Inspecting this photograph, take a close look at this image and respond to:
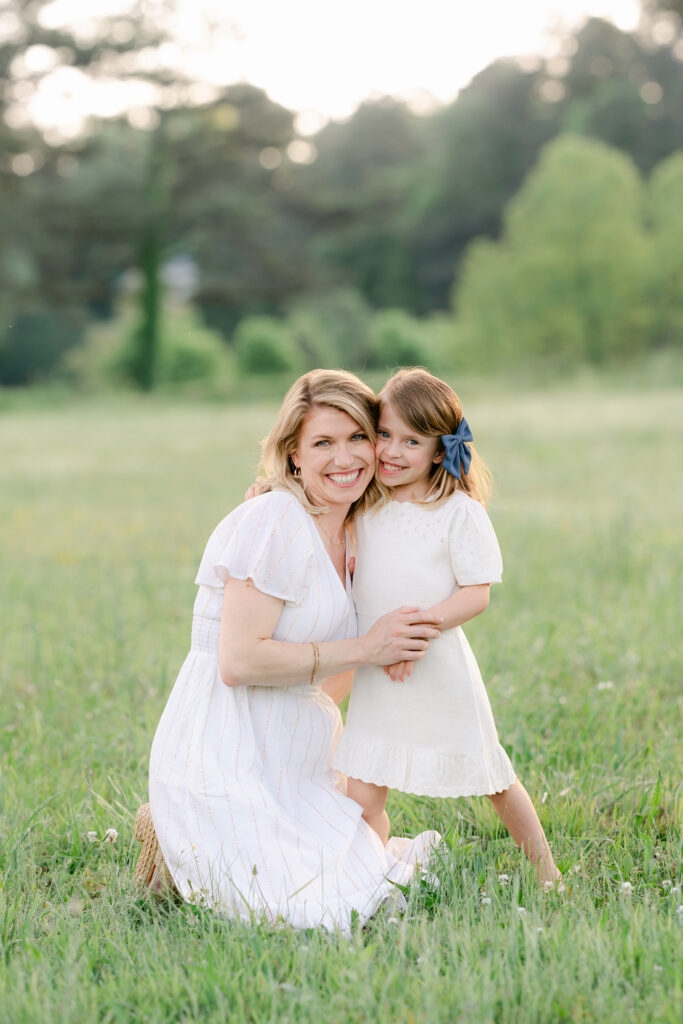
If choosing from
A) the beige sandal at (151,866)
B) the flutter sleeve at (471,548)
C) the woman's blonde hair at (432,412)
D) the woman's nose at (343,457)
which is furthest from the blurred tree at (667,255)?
the beige sandal at (151,866)

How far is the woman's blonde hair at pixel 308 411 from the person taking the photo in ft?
10.2

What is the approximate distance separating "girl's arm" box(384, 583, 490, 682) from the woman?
4 cm

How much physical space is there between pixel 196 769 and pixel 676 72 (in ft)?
196

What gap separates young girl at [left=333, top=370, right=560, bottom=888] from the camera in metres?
3.13

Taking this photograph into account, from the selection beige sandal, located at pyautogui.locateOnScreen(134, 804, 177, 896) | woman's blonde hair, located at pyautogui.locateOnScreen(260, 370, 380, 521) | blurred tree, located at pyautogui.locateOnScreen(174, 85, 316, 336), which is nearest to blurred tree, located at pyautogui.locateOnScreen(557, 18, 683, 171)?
blurred tree, located at pyautogui.locateOnScreen(174, 85, 316, 336)

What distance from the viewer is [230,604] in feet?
10.0

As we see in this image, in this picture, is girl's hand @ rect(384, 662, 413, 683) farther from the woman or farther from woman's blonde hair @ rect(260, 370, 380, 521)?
woman's blonde hair @ rect(260, 370, 380, 521)

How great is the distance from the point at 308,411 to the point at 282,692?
845mm

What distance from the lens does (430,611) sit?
3.10 metres

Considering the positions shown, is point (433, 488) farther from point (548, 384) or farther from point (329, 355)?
point (329, 355)

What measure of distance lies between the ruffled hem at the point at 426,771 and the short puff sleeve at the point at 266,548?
524 mm

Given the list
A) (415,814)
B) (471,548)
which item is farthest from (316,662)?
(415,814)

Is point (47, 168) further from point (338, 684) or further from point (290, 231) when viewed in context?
point (338, 684)

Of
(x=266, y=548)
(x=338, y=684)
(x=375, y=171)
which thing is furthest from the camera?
(x=375, y=171)
